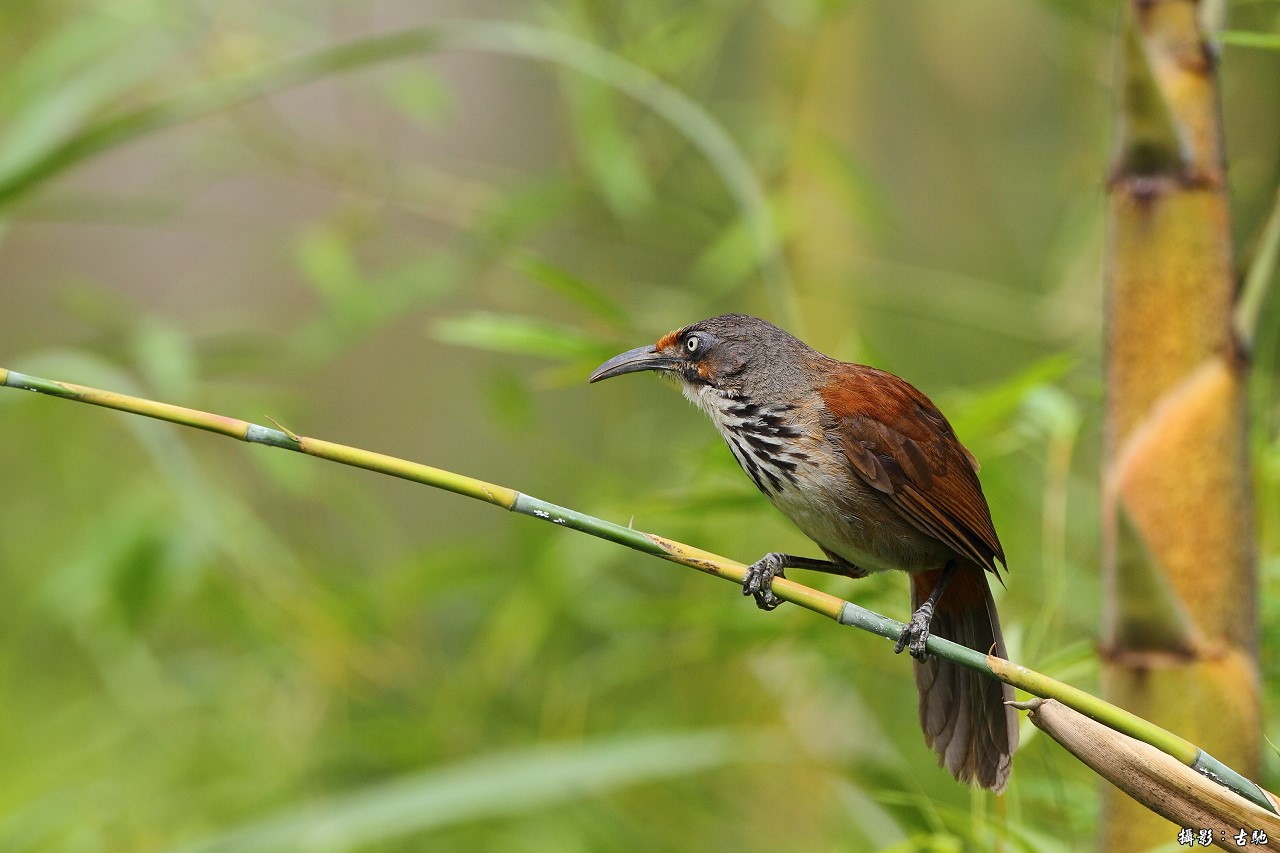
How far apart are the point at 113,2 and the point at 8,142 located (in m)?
1.02

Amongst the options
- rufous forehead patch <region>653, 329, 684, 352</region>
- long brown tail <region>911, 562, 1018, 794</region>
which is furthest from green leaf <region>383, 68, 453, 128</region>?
long brown tail <region>911, 562, 1018, 794</region>

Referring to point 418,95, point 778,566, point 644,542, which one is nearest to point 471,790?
point 778,566

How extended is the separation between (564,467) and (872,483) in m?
1.34

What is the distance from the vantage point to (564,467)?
2.83 metres

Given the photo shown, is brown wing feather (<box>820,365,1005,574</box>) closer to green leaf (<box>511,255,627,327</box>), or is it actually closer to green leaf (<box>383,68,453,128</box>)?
green leaf (<box>511,255,627,327</box>)

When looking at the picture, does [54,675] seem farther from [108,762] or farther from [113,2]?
[113,2]

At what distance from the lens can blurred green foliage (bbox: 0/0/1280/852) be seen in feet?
6.39

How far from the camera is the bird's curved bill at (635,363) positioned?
1.66 meters

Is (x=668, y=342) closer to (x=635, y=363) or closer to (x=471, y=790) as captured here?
(x=635, y=363)

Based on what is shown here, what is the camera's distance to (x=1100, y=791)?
1.38 m

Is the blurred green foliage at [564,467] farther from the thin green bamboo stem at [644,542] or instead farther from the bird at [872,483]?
the thin green bamboo stem at [644,542]

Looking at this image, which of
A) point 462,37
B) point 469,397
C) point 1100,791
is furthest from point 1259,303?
point 469,397

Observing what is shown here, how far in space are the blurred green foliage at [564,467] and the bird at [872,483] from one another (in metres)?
0.07

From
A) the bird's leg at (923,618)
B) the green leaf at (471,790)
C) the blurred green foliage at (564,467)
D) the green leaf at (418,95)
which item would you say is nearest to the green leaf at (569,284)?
the blurred green foliage at (564,467)
